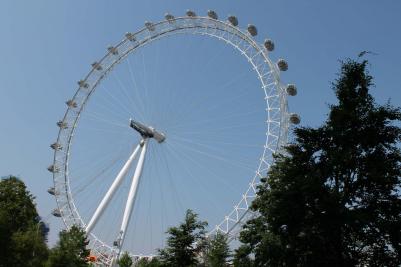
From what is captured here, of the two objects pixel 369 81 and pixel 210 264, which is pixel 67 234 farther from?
pixel 369 81

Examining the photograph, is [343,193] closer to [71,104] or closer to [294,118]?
[294,118]

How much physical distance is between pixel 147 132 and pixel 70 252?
15627mm

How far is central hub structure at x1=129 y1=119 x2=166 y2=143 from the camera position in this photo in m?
49.4

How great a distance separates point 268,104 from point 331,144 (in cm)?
2722

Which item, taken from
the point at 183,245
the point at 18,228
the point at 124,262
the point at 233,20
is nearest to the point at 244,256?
the point at 183,245

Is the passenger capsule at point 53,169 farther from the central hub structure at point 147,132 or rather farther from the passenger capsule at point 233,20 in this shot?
the passenger capsule at point 233,20

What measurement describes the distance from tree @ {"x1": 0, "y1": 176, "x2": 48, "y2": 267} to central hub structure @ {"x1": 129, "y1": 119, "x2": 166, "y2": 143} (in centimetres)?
1268

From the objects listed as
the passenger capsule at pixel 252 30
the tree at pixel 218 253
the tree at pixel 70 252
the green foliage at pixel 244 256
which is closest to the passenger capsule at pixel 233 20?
the passenger capsule at pixel 252 30

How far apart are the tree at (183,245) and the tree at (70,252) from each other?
10.2 metres

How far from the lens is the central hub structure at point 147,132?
49375 mm

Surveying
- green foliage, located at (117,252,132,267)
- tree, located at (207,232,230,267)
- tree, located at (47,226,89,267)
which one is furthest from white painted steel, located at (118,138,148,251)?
tree, located at (207,232,230,267)

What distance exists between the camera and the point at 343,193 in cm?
1945

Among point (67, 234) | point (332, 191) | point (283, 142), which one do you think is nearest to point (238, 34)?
point (283, 142)

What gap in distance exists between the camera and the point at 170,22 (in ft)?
184
